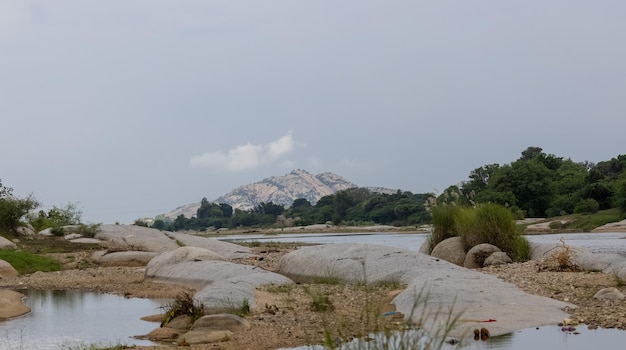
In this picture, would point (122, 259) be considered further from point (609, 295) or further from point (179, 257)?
point (609, 295)

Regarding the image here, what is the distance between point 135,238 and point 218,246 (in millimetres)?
4865

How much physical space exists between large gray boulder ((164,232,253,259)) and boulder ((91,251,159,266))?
9.45 feet

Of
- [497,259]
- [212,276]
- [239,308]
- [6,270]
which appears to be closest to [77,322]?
[239,308]

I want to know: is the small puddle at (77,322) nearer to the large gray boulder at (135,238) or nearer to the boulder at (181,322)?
the boulder at (181,322)

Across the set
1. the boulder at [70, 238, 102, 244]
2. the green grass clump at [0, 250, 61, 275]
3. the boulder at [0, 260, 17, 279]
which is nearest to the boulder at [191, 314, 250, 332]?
the boulder at [0, 260, 17, 279]

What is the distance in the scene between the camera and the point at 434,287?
11.5 meters

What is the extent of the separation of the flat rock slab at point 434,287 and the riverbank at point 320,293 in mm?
454

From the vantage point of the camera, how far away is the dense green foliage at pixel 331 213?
10057 centimetres

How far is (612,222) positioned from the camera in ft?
188

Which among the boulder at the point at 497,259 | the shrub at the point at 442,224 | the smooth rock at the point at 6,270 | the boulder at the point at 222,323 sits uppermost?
the shrub at the point at 442,224

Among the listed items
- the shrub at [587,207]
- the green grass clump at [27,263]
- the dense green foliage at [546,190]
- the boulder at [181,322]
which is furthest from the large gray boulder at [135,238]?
the shrub at [587,207]

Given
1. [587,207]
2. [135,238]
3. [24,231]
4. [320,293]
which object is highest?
[24,231]

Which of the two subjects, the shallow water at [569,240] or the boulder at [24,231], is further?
the boulder at [24,231]

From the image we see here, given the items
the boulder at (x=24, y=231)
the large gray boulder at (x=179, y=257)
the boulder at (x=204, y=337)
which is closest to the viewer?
the boulder at (x=204, y=337)
